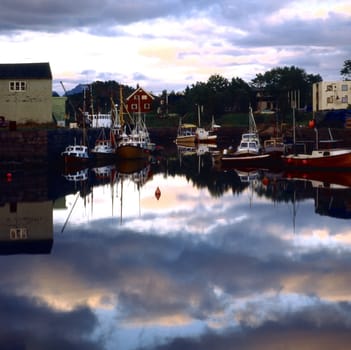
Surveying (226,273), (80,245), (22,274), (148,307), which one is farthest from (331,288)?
(80,245)

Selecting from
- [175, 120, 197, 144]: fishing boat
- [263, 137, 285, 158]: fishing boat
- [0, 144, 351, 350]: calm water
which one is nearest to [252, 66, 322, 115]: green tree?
[175, 120, 197, 144]: fishing boat

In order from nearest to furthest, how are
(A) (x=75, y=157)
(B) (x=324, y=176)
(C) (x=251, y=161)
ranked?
1. (B) (x=324, y=176)
2. (C) (x=251, y=161)
3. (A) (x=75, y=157)

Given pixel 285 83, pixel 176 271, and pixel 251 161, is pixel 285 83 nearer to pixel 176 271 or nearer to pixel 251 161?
pixel 251 161

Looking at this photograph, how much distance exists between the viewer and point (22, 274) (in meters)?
17.7

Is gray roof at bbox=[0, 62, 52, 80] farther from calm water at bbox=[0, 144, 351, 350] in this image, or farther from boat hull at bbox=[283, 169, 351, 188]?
calm water at bbox=[0, 144, 351, 350]

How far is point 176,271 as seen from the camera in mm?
17875

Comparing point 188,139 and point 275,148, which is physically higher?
point 275,148

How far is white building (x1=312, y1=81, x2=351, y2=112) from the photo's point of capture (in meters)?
117

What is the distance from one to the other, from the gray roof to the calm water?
2681 cm

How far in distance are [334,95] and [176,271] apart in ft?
338

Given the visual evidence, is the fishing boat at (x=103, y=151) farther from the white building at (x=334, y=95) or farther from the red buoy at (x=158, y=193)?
the white building at (x=334, y=95)

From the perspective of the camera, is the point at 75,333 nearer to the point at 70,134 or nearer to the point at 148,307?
the point at 148,307

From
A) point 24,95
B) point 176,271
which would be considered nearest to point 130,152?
point 24,95

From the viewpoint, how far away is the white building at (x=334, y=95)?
383 ft
